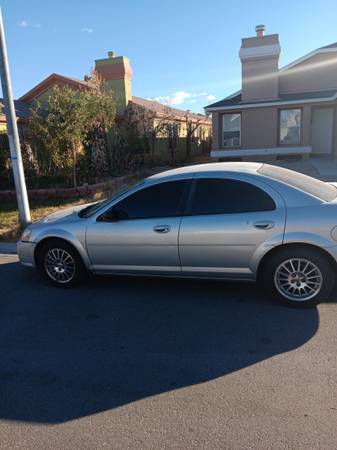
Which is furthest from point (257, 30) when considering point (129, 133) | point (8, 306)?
point (8, 306)

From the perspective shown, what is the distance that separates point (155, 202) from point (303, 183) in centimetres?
176

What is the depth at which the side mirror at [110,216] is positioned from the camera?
15.4ft

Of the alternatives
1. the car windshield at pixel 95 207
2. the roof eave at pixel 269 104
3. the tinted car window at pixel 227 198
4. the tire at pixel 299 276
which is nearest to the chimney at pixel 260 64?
the roof eave at pixel 269 104

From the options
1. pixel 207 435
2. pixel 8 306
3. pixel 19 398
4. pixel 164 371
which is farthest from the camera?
pixel 8 306

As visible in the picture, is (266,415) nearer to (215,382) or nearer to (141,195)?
(215,382)

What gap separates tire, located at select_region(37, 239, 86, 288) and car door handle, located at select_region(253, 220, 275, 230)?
2.32 meters

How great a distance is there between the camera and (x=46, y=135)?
1109 cm

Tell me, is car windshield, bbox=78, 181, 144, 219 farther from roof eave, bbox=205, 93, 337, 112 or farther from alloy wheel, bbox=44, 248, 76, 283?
roof eave, bbox=205, 93, 337, 112

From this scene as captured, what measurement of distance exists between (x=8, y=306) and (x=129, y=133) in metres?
11.5

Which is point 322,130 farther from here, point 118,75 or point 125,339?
point 125,339

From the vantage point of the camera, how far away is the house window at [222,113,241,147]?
734 inches

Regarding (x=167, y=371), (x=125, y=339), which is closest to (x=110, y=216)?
(x=125, y=339)

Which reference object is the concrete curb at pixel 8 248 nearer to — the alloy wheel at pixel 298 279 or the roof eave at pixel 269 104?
the alloy wheel at pixel 298 279

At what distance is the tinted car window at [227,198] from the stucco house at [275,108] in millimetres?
14612
